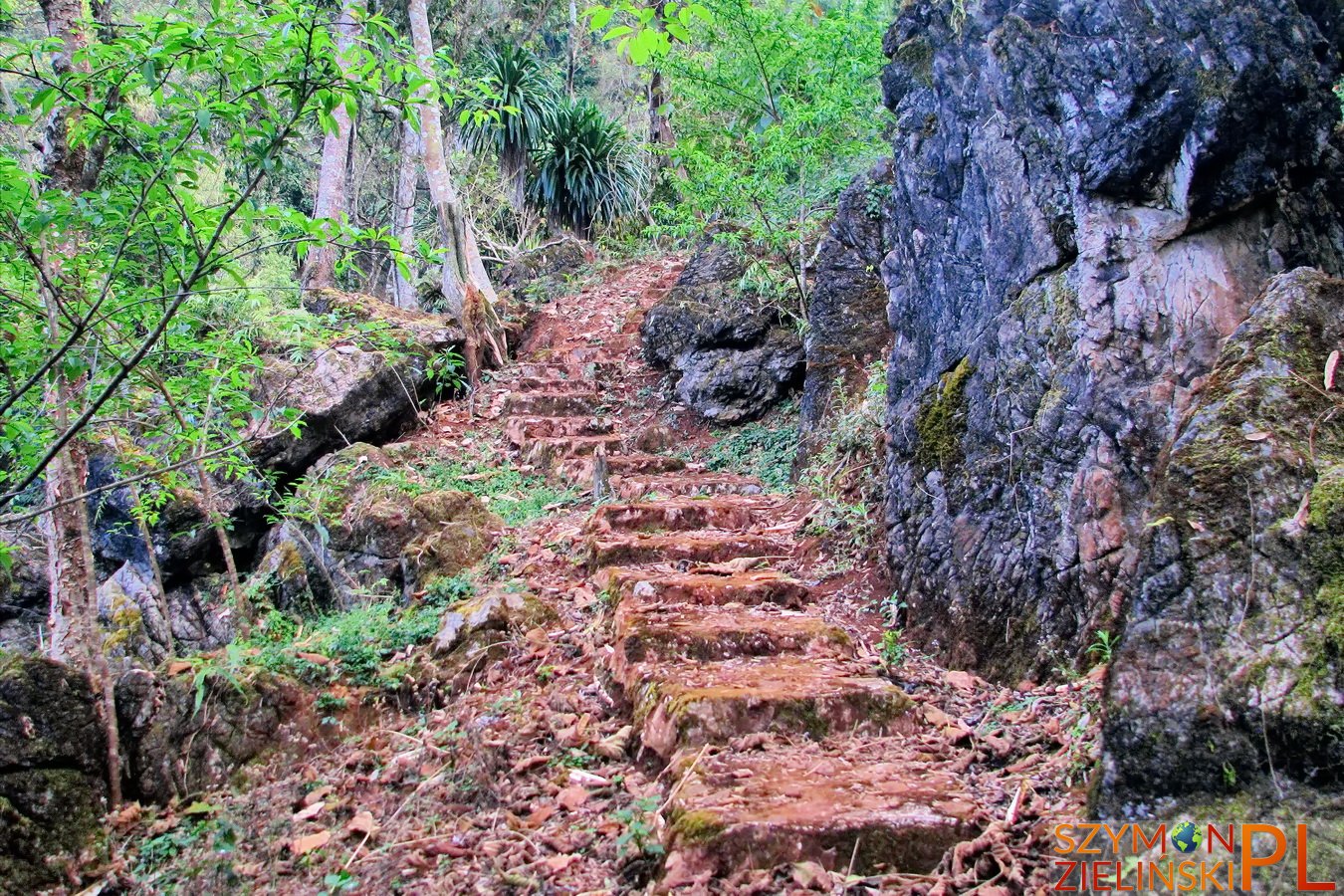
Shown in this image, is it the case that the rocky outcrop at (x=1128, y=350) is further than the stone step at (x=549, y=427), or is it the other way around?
the stone step at (x=549, y=427)

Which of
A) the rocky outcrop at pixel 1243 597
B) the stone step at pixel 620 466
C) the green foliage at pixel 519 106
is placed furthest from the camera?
the green foliage at pixel 519 106

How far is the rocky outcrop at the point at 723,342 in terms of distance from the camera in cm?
859

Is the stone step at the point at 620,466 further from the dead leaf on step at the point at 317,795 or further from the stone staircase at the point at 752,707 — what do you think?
the dead leaf on step at the point at 317,795

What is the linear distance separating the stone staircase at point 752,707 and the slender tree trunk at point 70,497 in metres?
2.34

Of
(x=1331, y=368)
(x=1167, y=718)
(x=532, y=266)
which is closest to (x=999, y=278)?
(x=1331, y=368)

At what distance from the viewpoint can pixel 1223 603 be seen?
2201 millimetres

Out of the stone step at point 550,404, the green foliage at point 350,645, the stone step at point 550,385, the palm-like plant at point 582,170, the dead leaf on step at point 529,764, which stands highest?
the palm-like plant at point 582,170

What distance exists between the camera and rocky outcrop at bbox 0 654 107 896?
3281 mm

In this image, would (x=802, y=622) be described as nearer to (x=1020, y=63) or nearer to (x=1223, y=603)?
(x=1223, y=603)

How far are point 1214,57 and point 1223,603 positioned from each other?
2439mm

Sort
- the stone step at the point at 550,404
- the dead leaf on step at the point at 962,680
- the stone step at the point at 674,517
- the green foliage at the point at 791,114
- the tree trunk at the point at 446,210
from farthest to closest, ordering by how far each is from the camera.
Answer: the tree trunk at the point at 446,210
the stone step at the point at 550,404
the green foliage at the point at 791,114
the stone step at the point at 674,517
the dead leaf on step at the point at 962,680

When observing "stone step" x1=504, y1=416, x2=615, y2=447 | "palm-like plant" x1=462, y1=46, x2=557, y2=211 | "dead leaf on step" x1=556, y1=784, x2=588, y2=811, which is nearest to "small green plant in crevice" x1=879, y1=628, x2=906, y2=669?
"dead leaf on step" x1=556, y1=784, x2=588, y2=811

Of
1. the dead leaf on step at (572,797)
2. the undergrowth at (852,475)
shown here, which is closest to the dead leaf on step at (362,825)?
the dead leaf on step at (572,797)

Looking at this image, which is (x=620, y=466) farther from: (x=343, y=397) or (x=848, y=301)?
(x=343, y=397)
